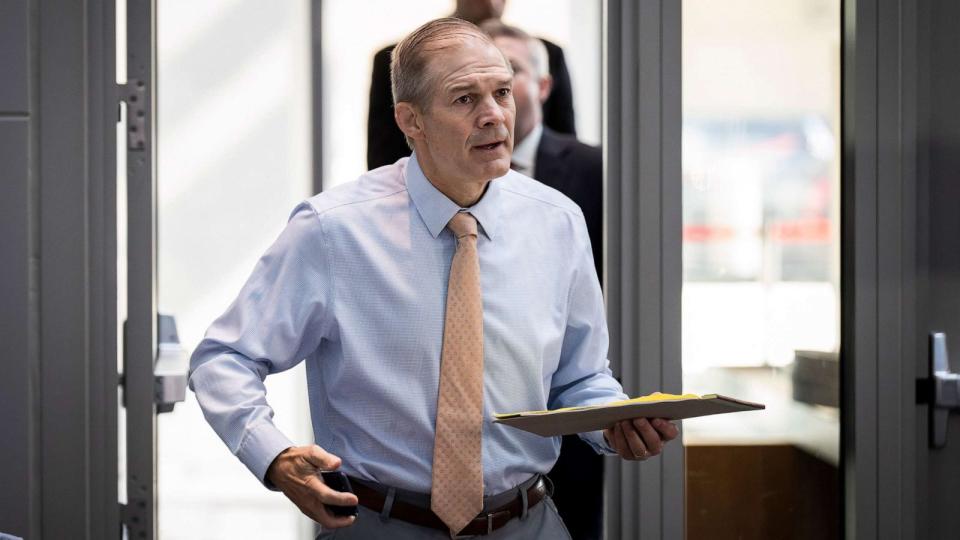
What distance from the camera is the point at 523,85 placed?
2578 millimetres

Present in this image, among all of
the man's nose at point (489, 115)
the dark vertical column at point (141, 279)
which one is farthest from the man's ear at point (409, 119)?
the dark vertical column at point (141, 279)

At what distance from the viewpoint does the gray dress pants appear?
1838 millimetres

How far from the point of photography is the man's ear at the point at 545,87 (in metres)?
2.57

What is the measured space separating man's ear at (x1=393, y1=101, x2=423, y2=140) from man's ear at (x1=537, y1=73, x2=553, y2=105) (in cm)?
67

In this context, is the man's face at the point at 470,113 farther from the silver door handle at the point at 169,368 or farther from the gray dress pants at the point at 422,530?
the silver door handle at the point at 169,368

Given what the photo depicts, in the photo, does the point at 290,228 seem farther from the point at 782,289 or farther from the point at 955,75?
the point at 955,75

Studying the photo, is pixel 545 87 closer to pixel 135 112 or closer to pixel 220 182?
pixel 220 182

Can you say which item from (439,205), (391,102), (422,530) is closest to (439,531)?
(422,530)

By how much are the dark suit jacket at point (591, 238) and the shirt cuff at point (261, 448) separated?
102cm

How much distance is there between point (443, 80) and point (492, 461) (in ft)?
2.37

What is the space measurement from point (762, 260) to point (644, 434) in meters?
1.05

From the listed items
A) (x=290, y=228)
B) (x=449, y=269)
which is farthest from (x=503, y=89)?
(x=290, y=228)

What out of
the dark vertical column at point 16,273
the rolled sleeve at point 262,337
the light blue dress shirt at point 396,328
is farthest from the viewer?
the dark vertical column at point 16,273

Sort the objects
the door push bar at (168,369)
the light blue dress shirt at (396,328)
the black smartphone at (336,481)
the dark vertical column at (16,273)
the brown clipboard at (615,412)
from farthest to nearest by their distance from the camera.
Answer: the door push bar at (168,369)
the dark vertical column at (16,273)
the light blue dress shirt at (396,328)
the black smartphone at (336,481)
the brown clipboard at (615,412)
